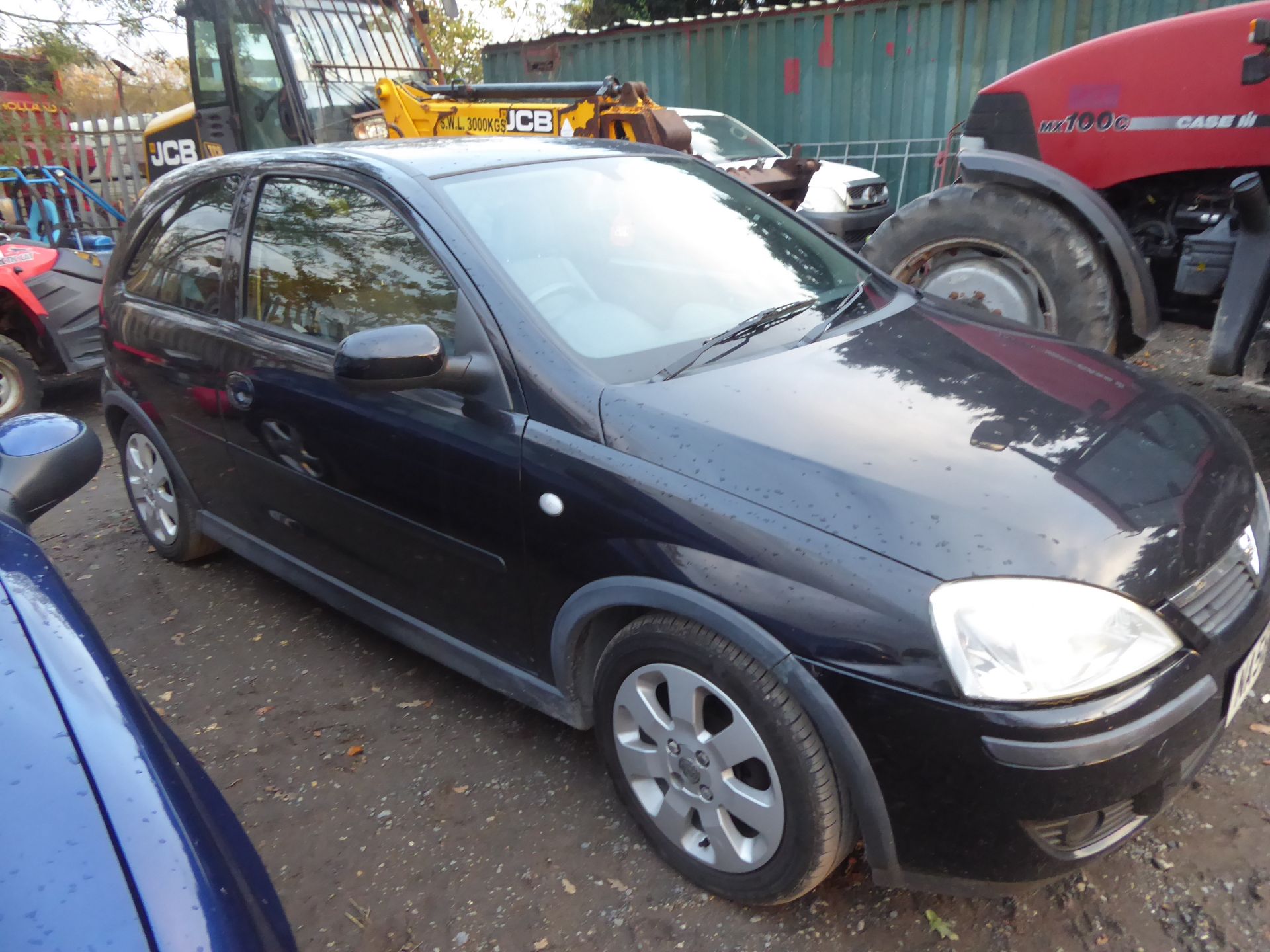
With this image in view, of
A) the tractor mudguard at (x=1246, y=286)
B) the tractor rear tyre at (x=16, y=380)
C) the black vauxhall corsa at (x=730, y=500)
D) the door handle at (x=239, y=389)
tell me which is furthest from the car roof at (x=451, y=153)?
the tractor rear tyre at (x=16, y=380)

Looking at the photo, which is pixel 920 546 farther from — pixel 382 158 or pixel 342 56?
pixel 342 56

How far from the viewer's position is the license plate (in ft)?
6.34

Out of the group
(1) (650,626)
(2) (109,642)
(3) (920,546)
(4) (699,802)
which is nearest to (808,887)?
(4) (699,802)

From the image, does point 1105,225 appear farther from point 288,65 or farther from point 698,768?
point 288,65

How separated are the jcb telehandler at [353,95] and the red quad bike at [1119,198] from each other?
9.69ft

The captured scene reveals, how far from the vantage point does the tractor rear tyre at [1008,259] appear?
161 inches

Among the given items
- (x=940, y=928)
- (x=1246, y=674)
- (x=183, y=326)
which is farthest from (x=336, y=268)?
(x=1246, y=674)

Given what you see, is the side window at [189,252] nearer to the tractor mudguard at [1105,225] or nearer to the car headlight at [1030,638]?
the car headlight at [1030,638]

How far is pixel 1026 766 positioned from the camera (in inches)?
66.6

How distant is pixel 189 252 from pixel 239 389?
78cm

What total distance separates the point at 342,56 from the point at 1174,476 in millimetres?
8304

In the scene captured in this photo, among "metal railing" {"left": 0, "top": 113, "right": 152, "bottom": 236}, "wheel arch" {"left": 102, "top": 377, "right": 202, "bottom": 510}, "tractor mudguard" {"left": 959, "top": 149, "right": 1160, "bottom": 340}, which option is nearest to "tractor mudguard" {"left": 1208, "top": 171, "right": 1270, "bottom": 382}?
"tractor mudguard" {"left": 959, "top": 149, "right": 1160, "bottom": 340}

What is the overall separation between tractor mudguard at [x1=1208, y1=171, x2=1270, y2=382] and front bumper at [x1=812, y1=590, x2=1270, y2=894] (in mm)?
2417

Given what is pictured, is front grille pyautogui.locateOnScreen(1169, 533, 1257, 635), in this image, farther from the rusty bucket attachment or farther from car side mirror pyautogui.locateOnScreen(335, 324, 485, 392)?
the rusty bucket attachment
